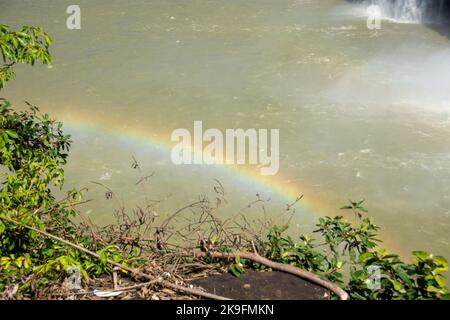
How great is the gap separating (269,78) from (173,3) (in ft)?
22.6

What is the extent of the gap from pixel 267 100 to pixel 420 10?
6.64 metres

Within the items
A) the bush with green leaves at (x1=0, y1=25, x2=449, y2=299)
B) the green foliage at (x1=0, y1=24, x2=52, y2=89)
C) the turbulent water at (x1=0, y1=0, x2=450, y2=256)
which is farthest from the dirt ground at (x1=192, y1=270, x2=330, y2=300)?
the turbulent water at (x1=0, y1=0, x2=450, y2=256)

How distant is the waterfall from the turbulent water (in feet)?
0.20

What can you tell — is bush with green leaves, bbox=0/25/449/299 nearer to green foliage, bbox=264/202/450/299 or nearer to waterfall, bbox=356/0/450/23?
green foliage, bbox=264/202/450/299

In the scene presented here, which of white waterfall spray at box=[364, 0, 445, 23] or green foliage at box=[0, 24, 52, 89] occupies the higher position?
white waterfall spray at box=[364, 0, 445, 23]

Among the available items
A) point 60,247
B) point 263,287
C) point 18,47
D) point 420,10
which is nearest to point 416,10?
point 420,10

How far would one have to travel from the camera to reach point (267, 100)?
10.8m

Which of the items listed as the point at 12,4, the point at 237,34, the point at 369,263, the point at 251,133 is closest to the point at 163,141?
the point at 251,133

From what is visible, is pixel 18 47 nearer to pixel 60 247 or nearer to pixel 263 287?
pixel 60 247

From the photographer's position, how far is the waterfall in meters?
14.4

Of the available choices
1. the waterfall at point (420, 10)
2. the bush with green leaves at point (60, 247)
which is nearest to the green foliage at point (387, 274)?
the bush with green leaves at point (60, 247)

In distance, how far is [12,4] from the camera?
1758 cm

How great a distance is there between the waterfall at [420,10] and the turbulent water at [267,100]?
60 millimetres
